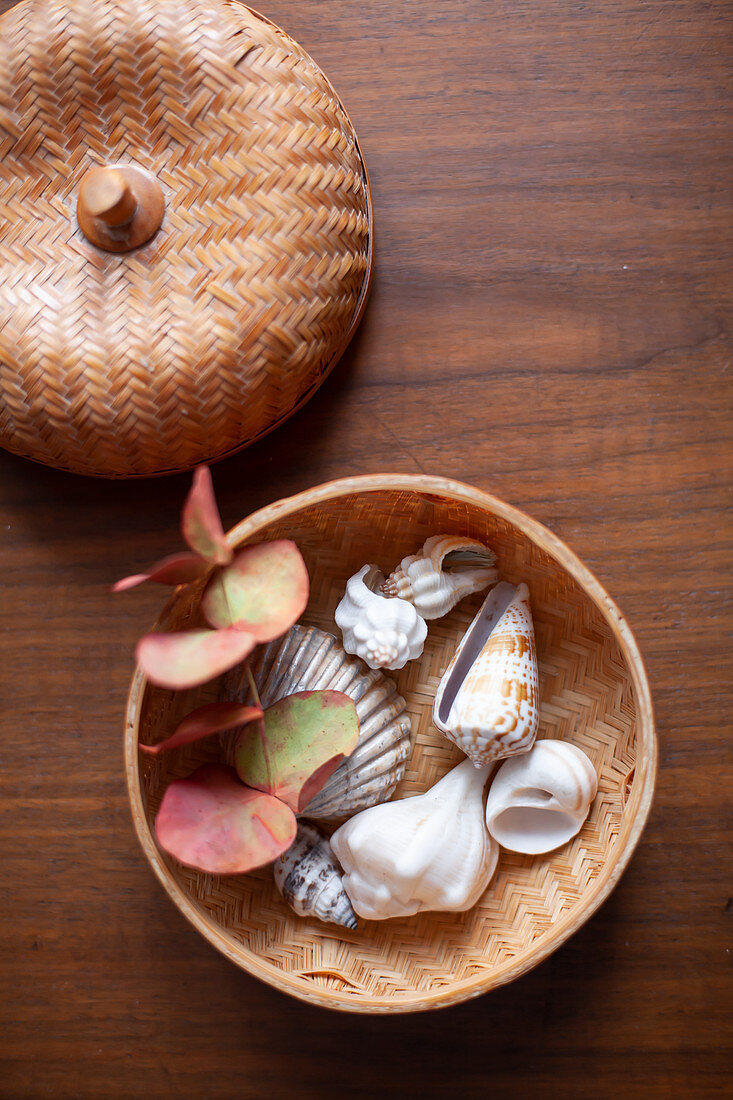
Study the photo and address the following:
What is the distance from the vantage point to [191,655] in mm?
464

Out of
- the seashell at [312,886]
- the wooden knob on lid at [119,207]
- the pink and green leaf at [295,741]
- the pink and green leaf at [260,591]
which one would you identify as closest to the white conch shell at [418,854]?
the seashell at [312,886]

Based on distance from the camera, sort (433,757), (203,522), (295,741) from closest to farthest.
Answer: (203,522)
(295,741)
(433,757)

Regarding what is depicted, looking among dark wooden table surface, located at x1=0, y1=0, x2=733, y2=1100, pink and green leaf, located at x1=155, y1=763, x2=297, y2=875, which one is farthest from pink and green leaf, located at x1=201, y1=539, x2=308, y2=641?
dark wooden table surface, located at x1=0, y1=0, x2=733, y2=1100

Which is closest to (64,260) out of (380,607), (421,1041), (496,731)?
(380,607)

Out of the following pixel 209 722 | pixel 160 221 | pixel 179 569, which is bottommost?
pixel 209 722

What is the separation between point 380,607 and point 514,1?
1.97ft

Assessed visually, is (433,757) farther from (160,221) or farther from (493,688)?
(160,221)

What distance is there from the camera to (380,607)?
2.17 feet

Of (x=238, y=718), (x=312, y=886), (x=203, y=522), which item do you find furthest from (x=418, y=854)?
(x=203, y=522)

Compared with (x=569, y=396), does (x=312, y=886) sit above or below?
below

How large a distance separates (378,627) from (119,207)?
1.30 feet

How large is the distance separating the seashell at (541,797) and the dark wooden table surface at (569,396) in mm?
145

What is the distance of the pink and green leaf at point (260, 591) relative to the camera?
0.50 meters

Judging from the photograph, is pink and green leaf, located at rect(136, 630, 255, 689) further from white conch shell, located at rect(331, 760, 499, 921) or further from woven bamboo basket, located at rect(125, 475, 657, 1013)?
white conch shell, located at rect(331, 760, 499, 921)
